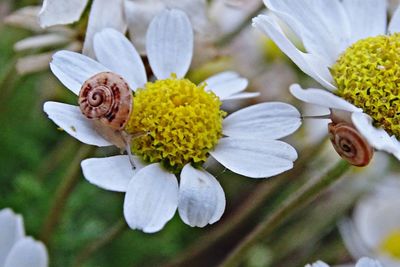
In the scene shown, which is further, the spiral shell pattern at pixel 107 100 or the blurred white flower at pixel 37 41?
the blurred white flower at pixel 37 41

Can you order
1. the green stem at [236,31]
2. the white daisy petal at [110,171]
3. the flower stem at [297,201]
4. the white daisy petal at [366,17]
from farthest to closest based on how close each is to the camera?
the green stem at [236,31] < the white daisy petal at [366,17] < the flower stem at [297,201] < the white daisy petal at [110,171]

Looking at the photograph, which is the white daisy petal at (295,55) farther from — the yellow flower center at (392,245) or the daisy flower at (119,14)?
the yellow flower center at (392,245)

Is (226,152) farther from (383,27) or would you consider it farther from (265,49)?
(265,49)

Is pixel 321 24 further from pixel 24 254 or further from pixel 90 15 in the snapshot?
pixel 24 254

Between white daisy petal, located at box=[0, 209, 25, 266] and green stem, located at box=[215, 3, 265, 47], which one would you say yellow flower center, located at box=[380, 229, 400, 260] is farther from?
white daisy petal, located at box=[0, 209, 25, 266]

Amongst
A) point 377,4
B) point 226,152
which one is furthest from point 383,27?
point 226,152

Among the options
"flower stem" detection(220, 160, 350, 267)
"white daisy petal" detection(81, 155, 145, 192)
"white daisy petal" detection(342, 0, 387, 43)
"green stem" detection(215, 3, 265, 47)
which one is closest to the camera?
"white daisy petal" detection(81, 155, 145, 192)

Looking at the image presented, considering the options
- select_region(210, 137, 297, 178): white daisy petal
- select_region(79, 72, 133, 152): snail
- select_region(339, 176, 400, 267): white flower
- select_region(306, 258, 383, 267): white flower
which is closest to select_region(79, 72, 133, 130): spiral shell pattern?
select_region(79, 72, 133, 152): snail

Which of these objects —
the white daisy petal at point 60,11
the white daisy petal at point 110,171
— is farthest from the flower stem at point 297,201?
the white daisy petal at point 60,11
